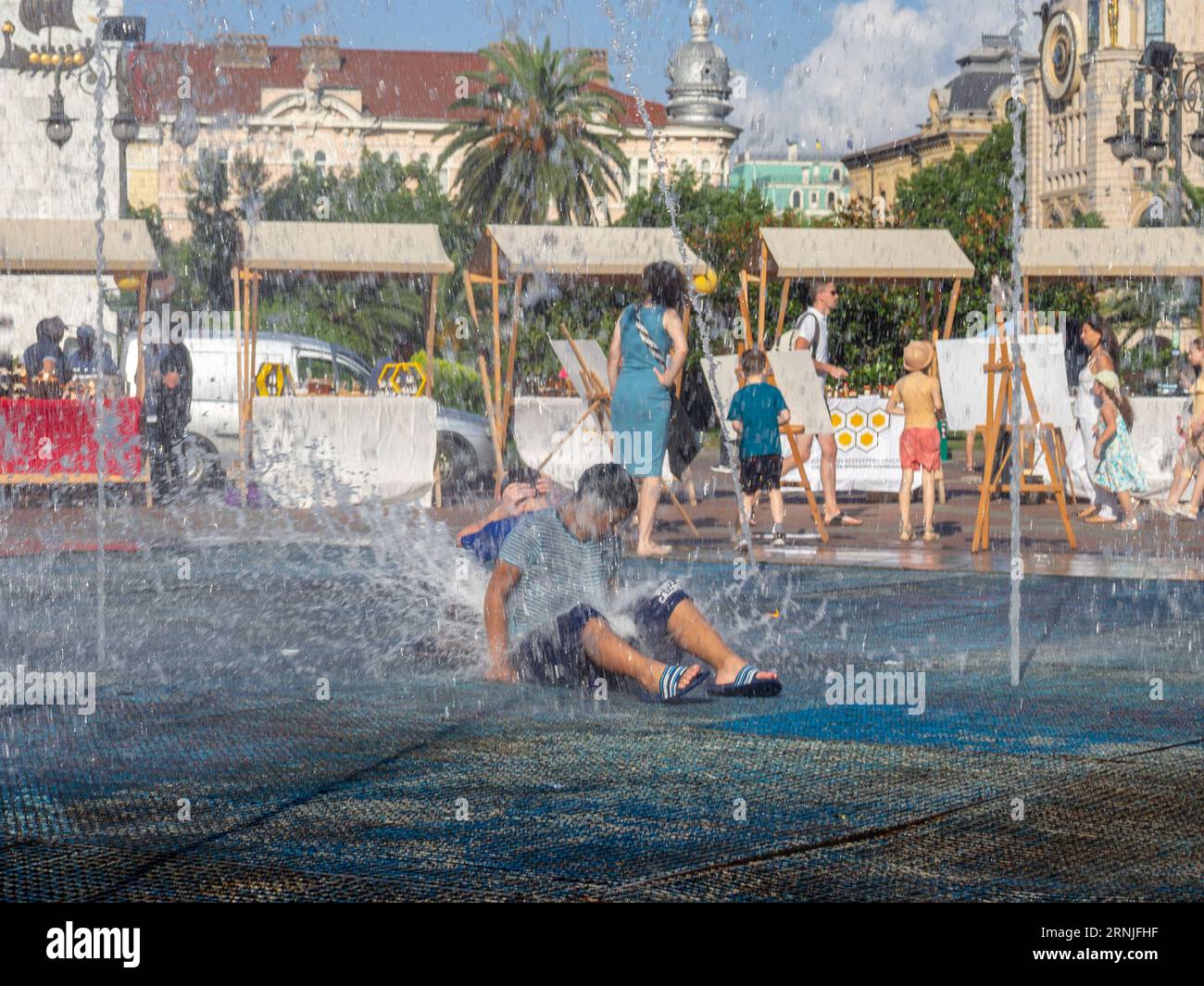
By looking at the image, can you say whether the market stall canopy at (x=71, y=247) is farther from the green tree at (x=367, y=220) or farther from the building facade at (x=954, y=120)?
the building facade at (x=954, y=120)

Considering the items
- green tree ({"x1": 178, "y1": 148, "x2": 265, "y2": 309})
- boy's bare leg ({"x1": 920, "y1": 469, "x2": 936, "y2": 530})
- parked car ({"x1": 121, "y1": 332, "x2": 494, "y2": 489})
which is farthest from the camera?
green tree ({"x1": 178, "y1": 148, "x2": 265, "y2": 309})

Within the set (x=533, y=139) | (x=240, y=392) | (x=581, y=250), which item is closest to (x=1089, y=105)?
(x=533, y=139)

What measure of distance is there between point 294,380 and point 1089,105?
80198 millimetres

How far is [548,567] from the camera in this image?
679 cm

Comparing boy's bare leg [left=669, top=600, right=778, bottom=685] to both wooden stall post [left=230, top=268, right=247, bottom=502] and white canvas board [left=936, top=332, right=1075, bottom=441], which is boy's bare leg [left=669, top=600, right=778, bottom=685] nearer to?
white canvas board [left=936, top=332, right=1075, bottom=441]

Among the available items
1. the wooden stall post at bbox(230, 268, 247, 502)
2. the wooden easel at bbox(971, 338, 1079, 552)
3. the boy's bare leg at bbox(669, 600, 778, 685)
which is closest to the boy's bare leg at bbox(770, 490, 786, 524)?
the wooden easel at bbox(971, 338, 1079, 552)

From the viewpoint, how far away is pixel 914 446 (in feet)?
45.3

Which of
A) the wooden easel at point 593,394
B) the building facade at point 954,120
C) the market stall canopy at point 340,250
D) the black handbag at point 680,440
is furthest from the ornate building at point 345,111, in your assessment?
the black handbag at point 680,440

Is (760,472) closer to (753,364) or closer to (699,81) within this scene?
(753,364)

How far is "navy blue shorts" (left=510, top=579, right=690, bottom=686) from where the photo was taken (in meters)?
6.74

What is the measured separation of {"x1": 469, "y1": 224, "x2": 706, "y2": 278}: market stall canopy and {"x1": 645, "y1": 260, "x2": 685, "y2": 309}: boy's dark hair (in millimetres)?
4668
